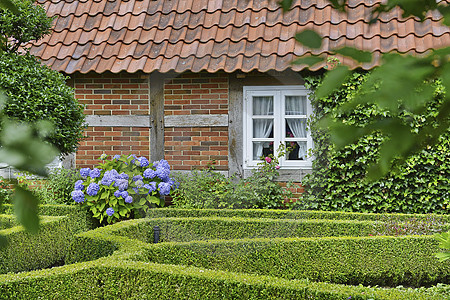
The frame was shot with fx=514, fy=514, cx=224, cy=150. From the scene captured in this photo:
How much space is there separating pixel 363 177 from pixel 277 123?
1.49 meters

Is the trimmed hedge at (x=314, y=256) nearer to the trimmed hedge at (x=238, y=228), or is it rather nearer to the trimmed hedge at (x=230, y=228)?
the trimmed hedge at (x=230, y=228)

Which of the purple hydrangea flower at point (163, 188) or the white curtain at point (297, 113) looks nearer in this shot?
the purple hydrangea flower at point (163, 188)

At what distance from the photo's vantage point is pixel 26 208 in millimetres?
641

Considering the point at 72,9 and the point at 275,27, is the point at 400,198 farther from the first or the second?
the point at 72,9

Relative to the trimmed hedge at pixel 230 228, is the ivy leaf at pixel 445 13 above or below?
above

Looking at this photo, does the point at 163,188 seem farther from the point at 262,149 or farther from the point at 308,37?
the point at 308,37

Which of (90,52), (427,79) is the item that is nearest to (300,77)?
(90,52)

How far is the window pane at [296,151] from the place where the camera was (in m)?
7.85

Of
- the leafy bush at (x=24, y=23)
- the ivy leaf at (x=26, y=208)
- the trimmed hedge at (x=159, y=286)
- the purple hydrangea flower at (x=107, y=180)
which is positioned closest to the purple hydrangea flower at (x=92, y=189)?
the purple hydrangea flower at (x=107, y=180)

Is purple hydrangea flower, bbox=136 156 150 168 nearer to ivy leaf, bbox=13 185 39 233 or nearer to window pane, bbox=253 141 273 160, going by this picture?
window pane, bbox=253 141 273 160

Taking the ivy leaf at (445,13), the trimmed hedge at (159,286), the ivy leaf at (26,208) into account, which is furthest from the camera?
the trimmed hedge at (159,286)

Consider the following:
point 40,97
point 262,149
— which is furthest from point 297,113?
point 40,97

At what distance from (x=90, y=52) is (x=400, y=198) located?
17.1ft

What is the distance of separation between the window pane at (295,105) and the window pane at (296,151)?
47 centimetres
